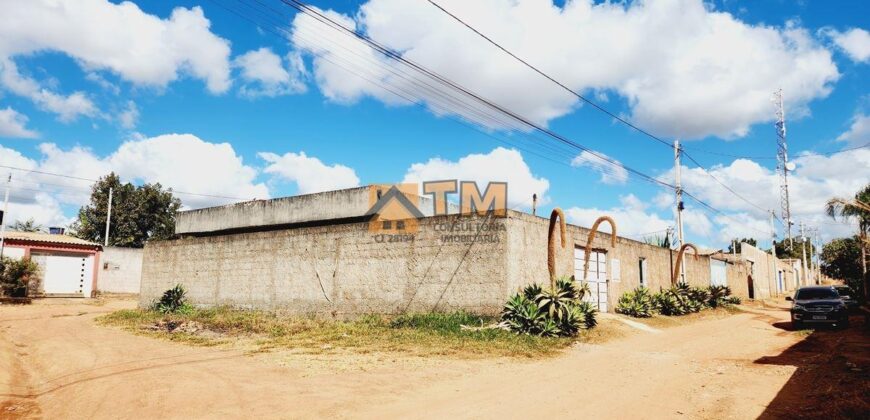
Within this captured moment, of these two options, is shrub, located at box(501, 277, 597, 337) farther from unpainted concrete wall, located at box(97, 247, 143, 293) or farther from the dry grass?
unpainted concrete wall, located at box(97, 247, 143, 293)

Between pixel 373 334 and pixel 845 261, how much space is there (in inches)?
1784

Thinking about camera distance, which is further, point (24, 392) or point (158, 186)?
point (158, 186)

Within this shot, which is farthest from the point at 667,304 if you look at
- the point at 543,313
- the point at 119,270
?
the point at 119,270

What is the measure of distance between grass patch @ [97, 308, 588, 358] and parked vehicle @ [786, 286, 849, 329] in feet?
25.2

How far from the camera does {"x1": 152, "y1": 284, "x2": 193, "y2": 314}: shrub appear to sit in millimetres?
21328

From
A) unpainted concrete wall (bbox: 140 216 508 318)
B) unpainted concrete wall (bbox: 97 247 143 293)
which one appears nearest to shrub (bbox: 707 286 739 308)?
unpainted concrete wall (bbox: 140 216 508 318)

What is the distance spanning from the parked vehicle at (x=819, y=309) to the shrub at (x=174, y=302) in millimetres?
22393

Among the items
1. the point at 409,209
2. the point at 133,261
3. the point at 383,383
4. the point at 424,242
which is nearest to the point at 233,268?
the point at 409,209

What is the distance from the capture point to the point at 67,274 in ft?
99.0

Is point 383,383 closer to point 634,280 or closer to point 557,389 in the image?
point 557,389

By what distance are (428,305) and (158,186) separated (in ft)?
142

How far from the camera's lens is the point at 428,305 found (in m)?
15.1

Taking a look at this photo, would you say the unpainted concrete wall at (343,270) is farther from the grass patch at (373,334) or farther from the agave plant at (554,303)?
the agave plant at (554,303)

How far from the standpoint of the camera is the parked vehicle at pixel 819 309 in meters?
16.2
